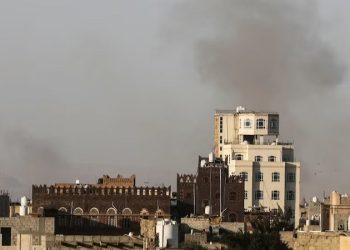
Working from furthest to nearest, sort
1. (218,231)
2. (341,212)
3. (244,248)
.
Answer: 1. (341,212)
2. (218,231)
3. (244,248)

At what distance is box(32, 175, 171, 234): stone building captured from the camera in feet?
510

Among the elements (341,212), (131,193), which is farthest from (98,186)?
(341,212)

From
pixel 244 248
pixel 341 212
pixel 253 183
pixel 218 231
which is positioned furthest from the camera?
pixel 253 183

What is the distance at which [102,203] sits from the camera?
158 m

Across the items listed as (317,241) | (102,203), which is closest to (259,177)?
(102,203)

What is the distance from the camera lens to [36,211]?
153375 millimetres

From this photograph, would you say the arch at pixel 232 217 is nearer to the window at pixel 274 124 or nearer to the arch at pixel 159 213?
the arch at pixel 159 213

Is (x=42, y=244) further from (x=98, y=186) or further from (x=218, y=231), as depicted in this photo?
(x=98, y=186)

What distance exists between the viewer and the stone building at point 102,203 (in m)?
155

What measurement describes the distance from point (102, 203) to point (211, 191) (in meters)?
11.4

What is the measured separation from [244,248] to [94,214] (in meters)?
46.3

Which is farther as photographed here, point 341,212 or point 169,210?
point 169,210

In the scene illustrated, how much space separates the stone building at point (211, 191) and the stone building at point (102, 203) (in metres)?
6.22

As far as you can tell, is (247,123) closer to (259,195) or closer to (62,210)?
(259,195)
